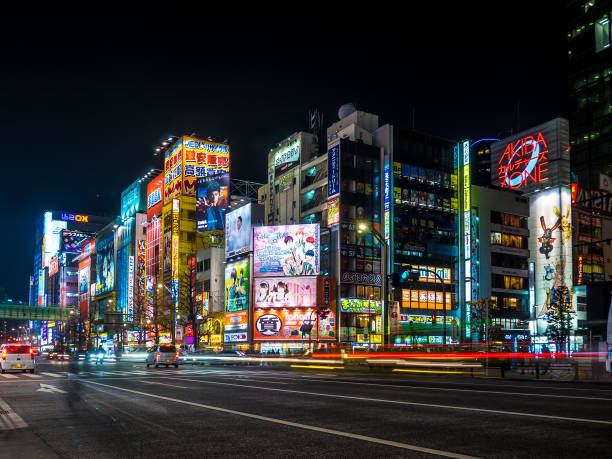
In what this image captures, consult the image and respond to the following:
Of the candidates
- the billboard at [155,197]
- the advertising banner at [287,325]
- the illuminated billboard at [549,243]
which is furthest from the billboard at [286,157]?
the illuminated billboard at [549,243]

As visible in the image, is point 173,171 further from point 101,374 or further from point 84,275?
point 101,374

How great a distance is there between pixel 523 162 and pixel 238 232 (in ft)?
167

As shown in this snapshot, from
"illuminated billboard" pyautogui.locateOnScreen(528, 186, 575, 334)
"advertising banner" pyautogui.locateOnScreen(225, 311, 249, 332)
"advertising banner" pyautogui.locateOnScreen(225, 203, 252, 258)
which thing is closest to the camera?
"advertising banner" pyautogui.locateOnScreen(225, 311, 249, 332)

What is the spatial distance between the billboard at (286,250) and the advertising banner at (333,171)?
5.91 metres

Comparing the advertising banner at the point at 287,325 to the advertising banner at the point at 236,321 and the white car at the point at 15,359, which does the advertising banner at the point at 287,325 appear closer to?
the advertising banner at the point at 236,321

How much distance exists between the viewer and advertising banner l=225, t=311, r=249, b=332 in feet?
272

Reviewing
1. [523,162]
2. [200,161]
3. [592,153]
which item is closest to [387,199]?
[523,162]

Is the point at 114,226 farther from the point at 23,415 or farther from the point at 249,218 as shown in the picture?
the point at 23,415

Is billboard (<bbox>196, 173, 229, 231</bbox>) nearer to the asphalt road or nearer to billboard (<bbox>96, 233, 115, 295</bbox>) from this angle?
billboard (<bbox>96, 233, 115, 295</bbox>)

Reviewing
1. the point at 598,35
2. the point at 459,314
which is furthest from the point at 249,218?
the point at 598,35

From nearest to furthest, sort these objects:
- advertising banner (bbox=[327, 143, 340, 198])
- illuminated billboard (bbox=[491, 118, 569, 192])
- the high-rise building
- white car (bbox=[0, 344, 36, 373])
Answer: white car (bbox=[0, 344, 36, 373]) → the high-rise building → advertising banner (bbox=[327, 143, 340, 198]) → illuminated billboard (bbox=[491, 118, 569, 192])

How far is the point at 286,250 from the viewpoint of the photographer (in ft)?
265

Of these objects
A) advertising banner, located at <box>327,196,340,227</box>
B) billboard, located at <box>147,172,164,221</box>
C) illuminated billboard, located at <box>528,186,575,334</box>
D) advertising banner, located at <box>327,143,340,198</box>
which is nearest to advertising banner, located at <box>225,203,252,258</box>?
advertising banner, located at <box>327,196,340,227</box>

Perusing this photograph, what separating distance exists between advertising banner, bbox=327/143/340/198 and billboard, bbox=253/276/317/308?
11.9m
